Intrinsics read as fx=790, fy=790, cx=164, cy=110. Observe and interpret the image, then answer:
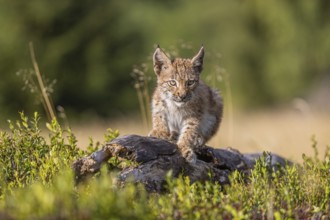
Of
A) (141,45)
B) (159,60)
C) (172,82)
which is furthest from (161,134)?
(141,45)

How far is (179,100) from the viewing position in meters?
7.88

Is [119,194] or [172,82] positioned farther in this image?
[172,82]

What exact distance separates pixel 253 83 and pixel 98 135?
15730 mm

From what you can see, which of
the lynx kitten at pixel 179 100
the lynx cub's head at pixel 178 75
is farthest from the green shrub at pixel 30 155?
the lynx cub's head at pixel 178 75

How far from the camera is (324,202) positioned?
581 centimetres

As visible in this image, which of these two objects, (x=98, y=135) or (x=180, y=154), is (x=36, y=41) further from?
(x=180, y=154)

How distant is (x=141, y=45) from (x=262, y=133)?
789 cm

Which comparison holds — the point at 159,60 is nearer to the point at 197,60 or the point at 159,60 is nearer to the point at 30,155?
the point at 197,60

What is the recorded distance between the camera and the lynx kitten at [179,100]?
7.90 metres

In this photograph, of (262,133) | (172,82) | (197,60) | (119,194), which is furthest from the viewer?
(262,133)

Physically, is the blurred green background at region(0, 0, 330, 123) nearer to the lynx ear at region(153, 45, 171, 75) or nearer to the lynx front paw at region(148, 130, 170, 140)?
the lynx ear at region(153, 45, 171, 75)

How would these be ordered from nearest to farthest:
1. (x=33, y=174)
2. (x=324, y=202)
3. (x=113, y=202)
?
(x=113, y=202), (x=324, y=202), (x=33, y=174)

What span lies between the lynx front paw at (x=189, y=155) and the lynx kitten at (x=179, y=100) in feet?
2.06

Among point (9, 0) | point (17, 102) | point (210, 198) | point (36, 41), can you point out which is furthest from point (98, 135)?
point (210, 198)
